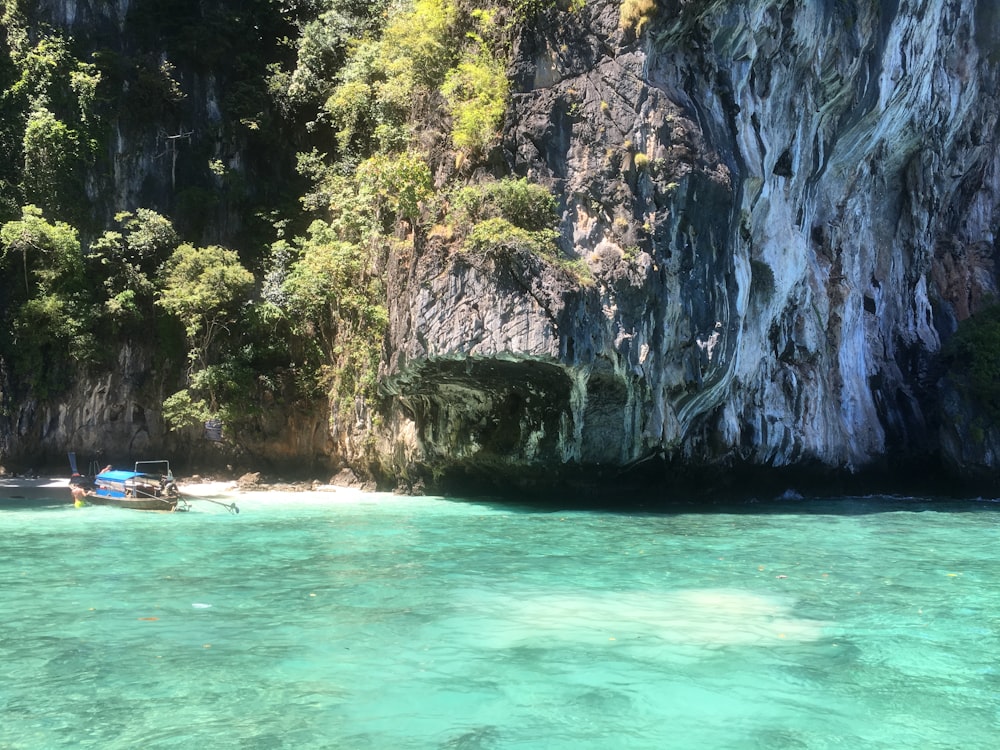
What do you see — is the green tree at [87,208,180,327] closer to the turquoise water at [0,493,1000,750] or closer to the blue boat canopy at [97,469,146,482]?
the blue boat canopy at [97,469,146,482]

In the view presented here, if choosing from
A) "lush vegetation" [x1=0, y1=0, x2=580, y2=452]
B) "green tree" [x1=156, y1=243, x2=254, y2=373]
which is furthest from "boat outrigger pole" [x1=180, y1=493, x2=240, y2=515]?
"green tree" [x1=156, y1=243, x2=254, y2=373]

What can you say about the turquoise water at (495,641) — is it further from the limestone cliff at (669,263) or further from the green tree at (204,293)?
the green tree at (204,293)

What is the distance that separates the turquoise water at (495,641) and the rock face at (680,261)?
14.3 ft

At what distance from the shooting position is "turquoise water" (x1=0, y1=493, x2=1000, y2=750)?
4926 mm

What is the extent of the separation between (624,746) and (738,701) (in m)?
1.04

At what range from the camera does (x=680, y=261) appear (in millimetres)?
15648

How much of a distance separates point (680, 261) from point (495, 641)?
10.4 metres

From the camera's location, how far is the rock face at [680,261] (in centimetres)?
1530

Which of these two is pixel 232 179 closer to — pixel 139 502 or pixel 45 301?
pixel 45 301

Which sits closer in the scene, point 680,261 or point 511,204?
point 511,204

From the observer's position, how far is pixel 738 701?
537 cm

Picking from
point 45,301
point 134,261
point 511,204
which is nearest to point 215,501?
point 511,204

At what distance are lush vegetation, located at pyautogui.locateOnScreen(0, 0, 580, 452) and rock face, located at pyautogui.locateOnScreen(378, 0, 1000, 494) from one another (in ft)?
5.51

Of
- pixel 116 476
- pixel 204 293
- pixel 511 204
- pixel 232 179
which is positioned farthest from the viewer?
pixel 232 179
